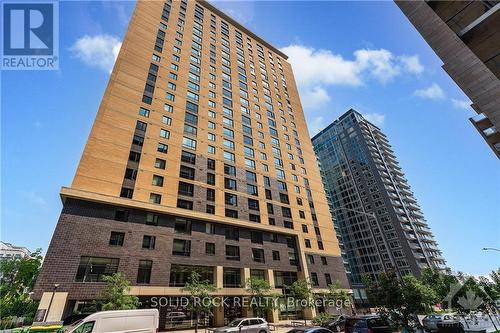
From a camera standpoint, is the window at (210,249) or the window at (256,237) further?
the window at (256,237)

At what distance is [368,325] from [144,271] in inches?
896

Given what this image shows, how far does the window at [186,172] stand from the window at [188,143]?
3714 mm

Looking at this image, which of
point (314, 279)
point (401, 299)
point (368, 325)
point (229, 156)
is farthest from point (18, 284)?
point (401, 299)

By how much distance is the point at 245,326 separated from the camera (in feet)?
67.7

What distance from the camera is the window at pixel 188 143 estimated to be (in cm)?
3949

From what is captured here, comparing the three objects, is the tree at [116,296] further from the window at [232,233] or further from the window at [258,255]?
the window at [258,255]

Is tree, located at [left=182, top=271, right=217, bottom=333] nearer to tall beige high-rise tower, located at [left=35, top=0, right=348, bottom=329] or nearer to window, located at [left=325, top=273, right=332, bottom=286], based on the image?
tall beige high-rise tower, located at [left=35, top=0, right=348, bottom=329]

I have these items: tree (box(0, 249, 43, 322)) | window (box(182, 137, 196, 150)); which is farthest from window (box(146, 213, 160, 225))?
tree (box(0, 249, 43, 322))

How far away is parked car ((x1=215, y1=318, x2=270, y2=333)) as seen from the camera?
19772mm

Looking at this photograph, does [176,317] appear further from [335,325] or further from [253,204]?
[253,204]

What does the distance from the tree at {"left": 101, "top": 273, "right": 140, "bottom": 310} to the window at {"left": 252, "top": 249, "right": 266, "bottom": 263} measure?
59.4 ft

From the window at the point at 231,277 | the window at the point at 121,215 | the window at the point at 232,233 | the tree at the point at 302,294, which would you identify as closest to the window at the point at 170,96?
the window at the point at 121,215

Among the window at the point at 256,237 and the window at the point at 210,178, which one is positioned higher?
the window at the point at 210,178

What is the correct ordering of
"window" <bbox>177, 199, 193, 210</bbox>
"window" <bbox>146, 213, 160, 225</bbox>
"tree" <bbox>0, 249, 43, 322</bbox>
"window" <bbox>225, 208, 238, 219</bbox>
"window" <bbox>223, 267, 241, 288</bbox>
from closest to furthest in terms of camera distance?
1. "window" <bbox>146, 213, 160, 225</bbox>
2. "window" <bbox>223, 267, 241, 288</bbox>
3. "window" <bbox>177, 199, 193, 210</bbox>
4. "window" <bbox>225, 208, 238, 219</bbox>
5. "tree" <bbox>0, 249, 43, 322</bbox>
